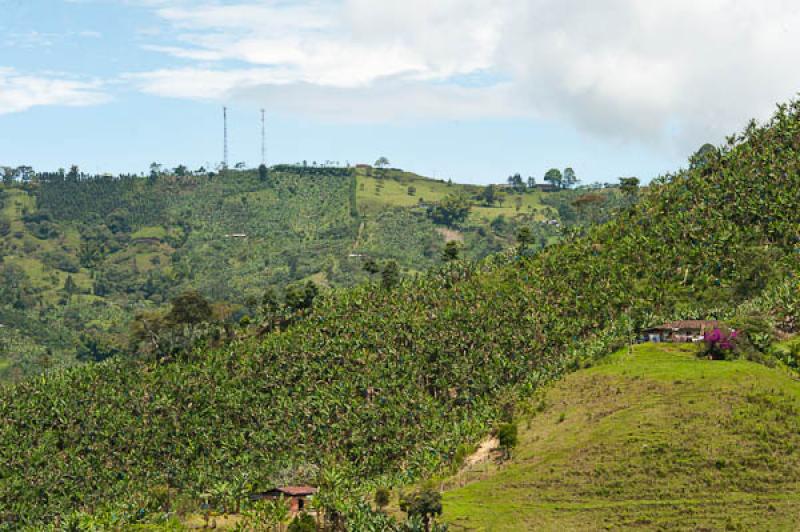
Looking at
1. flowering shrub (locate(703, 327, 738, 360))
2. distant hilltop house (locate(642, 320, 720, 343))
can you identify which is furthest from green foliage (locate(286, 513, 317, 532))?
distant hilltop house (locate(642, 320, 720, 343))

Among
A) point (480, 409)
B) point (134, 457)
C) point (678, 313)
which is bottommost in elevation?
point (134, 457)

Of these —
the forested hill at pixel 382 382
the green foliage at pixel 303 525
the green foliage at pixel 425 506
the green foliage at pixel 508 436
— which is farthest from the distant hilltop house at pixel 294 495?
the green foliage at pixel 508 436

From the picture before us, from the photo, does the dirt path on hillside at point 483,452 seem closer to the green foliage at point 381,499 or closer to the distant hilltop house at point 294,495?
the green foliage at point 381,499

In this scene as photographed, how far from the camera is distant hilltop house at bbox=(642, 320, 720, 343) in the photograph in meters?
149

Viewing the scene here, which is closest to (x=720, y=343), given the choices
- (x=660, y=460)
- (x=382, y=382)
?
(x=660, y=460)

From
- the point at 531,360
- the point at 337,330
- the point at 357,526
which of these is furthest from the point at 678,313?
the point at 357,526

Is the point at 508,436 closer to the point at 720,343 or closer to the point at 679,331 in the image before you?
the point at 720,343

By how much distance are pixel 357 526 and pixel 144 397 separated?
93328 mm

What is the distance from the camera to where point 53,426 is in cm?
18475

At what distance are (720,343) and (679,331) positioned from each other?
16.4m

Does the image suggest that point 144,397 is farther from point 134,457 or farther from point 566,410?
point 566,410

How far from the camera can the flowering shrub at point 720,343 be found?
13500cm

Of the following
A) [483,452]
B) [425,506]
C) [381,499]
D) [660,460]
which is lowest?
[381,499]

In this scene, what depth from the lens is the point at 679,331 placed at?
15162 cm
